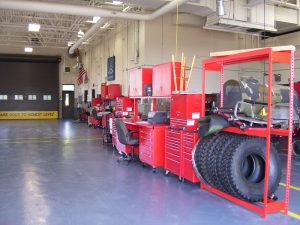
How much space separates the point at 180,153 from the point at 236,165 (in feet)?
4.09

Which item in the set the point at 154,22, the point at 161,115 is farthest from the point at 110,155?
the point at 154,22

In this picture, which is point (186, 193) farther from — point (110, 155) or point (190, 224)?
point (110, 155)

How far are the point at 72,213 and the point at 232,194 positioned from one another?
5.99ft

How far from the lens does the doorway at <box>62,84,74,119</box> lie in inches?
782

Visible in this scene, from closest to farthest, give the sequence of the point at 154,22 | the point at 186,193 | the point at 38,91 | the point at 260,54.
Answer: the point at 260,54 → the point at 186,193 → the point at 154,22 → the point at 38,91

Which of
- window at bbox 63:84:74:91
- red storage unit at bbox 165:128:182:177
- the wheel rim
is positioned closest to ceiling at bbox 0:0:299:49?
window at bbox 63:84:74:91

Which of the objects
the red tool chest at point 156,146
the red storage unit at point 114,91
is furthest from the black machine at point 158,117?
the red storage unit at point 114,91

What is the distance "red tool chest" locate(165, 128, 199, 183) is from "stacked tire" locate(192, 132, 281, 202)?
1.15 feet

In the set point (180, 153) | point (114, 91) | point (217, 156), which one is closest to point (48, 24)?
point (114, 91)

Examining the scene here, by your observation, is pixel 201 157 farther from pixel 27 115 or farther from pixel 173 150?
pixel 27 115

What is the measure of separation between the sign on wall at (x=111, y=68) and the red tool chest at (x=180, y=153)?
27.2ft

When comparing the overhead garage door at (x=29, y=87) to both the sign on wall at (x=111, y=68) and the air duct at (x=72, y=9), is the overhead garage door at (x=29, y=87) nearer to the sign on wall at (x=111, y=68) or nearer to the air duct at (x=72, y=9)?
the sign on wall at (x=111, y=68)

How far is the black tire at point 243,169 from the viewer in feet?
11.3

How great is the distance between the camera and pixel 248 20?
315 inches
